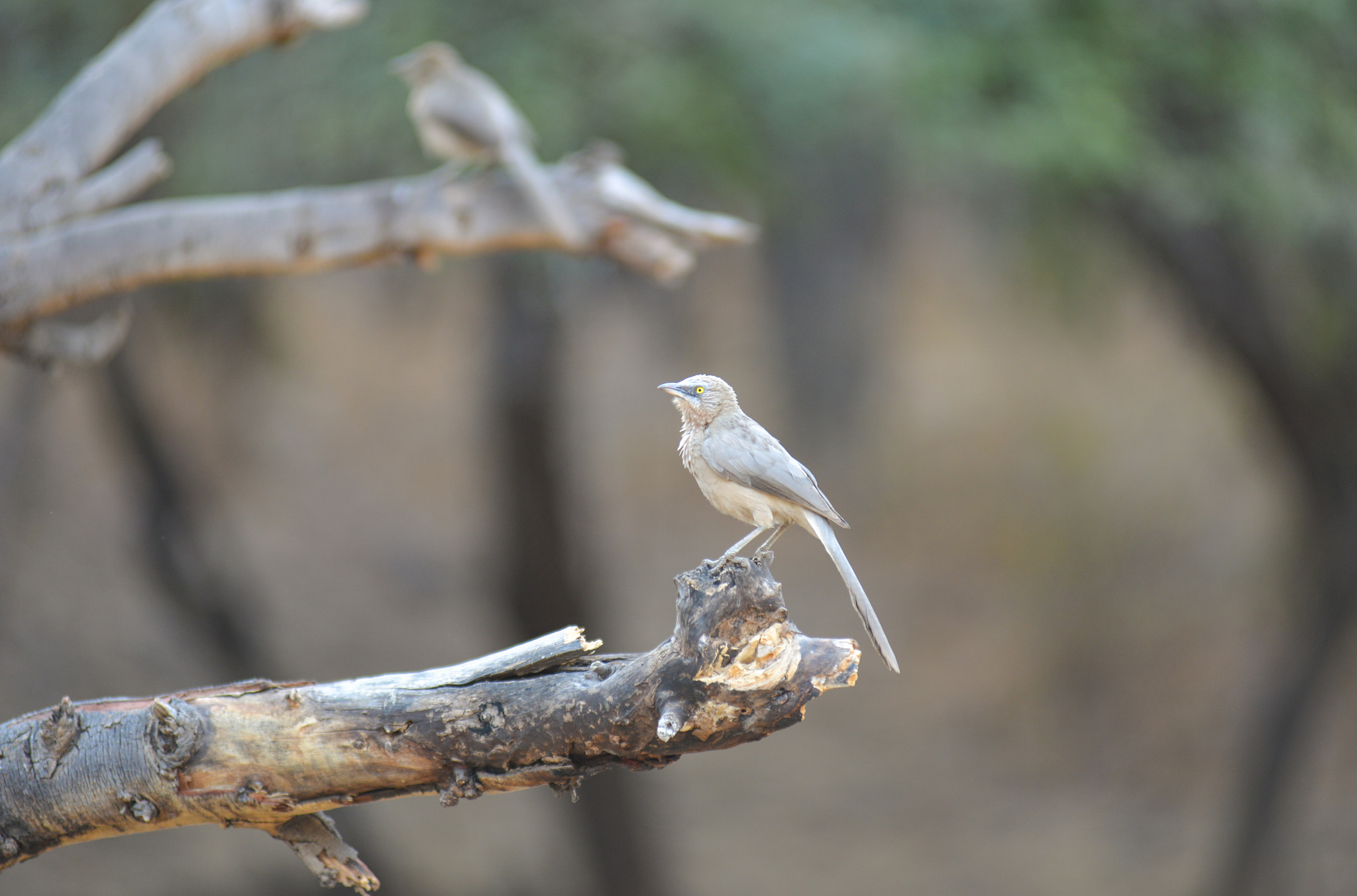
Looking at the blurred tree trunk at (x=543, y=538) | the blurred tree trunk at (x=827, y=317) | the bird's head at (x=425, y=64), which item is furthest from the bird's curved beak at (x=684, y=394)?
the blurred tree trunk at (x=827, y=317)

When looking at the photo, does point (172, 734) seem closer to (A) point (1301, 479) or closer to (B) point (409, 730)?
(B) point (409, 730)

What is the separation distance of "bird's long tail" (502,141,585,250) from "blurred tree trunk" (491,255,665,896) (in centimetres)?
322

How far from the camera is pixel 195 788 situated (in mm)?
2691

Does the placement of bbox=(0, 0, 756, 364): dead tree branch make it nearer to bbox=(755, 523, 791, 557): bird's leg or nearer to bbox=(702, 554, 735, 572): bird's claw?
bbox=(755, 523, 791, 557): bird's leg

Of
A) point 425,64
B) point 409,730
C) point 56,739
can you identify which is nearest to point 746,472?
point 409,730

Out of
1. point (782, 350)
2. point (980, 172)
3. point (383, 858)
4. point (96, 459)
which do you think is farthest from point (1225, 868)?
point (96, 459)

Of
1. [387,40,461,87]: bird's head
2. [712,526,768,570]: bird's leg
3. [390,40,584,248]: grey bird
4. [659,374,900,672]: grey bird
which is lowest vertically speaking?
[712,526,768,570]: bird's leg

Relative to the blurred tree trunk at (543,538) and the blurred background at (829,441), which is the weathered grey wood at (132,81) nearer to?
the blurred background at (829,441)

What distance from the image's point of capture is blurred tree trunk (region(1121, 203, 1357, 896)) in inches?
299

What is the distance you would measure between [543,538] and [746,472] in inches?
215

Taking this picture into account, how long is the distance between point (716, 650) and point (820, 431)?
13.0 metres

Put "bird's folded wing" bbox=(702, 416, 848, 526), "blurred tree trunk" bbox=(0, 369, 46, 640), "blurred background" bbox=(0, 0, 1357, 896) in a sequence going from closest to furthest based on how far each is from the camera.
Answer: "bird's folded wing" bbox=(702, 416, 848, 526)
"blurred background" bbox=(0, 0, 1357, 896)
"blurred tree trunk" bbox=(0, 369, 46, 640)

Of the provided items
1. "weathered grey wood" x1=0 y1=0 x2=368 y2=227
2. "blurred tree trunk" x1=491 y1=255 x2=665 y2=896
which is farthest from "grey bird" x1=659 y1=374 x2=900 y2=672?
"blurred tree trunk" x1=491 y1=255 x2=665 y2=896

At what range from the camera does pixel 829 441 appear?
50.2 feet
